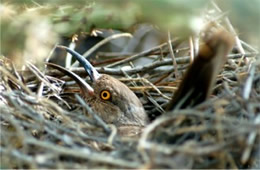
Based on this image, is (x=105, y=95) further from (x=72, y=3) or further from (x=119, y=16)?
(x=119, y=16)

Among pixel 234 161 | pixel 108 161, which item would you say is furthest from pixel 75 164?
pixel 234 161

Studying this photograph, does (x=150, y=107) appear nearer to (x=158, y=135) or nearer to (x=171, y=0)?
(x=158, y=135)

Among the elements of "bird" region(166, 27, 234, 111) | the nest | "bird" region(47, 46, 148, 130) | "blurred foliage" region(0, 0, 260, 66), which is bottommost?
"bird" region(47, 46, 148, 130)

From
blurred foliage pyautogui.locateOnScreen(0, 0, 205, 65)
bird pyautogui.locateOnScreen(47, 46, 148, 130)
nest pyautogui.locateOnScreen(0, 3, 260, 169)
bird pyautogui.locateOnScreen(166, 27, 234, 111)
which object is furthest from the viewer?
bird pyautogui.locateOnScreen(47, 46, 148, 130)

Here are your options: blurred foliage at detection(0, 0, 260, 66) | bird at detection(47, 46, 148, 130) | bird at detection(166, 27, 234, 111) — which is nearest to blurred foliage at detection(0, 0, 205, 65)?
blurred foliage at detection(0, 0, 260, 66)

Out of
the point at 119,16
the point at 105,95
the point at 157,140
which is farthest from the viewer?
the point at 105,95

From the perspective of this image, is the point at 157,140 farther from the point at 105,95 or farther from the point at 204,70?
the point at 105,95

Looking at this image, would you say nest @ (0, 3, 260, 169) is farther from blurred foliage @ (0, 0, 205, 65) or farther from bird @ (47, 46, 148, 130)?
bird @ (47, 46, 148, 130)

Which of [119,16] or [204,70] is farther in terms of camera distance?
[204,70]

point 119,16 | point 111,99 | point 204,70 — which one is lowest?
point 111,99

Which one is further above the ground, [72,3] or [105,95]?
[72,3]

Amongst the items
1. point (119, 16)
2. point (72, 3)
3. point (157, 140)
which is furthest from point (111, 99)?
point (119, 16)

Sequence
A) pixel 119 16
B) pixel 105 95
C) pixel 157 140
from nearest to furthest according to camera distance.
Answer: pixel 119 16 < pixel 157 140 < pixel 105 95
